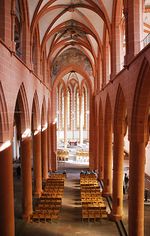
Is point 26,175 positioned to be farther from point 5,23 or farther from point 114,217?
point 5,23

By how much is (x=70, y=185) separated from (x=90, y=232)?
10.3m

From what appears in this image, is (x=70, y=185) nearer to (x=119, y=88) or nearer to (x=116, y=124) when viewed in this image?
(x=116, y=124)

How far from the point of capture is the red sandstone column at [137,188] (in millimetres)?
11289

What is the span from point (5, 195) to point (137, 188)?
17.3 feet

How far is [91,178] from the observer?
78.0 feet

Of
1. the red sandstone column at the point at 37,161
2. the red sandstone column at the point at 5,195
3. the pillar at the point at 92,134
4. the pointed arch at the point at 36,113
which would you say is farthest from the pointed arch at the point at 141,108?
the pillar at the point at 92,134

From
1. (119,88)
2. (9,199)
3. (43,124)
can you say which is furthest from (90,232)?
(43,124)

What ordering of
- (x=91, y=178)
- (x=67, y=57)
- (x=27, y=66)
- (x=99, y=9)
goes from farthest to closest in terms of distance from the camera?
(x=67, y=57), (x=91, y=178), (x=99, y=9), (x=27, y=66)

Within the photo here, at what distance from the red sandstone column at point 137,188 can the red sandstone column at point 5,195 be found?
195 inches

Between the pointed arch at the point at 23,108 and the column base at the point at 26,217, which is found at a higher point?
the pointed arch at the point at 23,108

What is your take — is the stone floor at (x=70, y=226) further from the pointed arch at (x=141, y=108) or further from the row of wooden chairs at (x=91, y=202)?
the pointed arch at (x=141, y=108)

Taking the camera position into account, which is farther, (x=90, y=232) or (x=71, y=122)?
(x=71, y=122)

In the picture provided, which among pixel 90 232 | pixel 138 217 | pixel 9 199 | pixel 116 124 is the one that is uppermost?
pixel 116 124

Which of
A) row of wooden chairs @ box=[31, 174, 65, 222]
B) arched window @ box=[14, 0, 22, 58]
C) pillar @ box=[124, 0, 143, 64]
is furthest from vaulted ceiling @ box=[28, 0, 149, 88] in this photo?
row of wooden chairs @ box=[31, 174, 65, 222]
